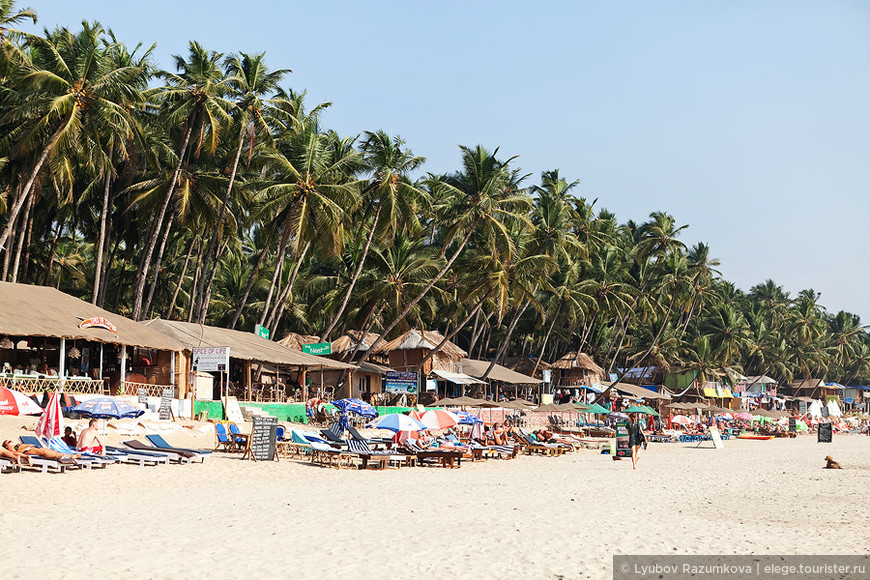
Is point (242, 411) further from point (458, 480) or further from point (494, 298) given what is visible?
point (494, 298)

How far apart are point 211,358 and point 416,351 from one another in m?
20.3

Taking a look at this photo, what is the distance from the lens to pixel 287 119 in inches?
1419

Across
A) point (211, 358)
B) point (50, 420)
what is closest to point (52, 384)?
point (211, 358)

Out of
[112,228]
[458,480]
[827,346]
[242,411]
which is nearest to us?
[458,480]

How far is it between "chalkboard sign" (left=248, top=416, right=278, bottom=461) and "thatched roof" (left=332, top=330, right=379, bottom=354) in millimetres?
20278

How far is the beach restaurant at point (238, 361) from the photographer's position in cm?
2870

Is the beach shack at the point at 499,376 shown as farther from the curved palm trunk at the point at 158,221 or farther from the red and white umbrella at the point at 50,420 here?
the red and white umbrella at the point at 50,420

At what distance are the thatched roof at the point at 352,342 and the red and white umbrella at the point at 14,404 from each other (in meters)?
24.8

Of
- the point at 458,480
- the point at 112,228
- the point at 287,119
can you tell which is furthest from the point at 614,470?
the point at 112,228

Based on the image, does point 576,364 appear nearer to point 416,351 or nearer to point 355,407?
point 416,351

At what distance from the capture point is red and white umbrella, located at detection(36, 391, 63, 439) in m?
16.2

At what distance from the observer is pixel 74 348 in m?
24.6

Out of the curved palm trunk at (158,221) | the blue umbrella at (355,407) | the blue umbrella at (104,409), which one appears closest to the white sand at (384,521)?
the blue umbrella at (104,409)

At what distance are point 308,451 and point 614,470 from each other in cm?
818
